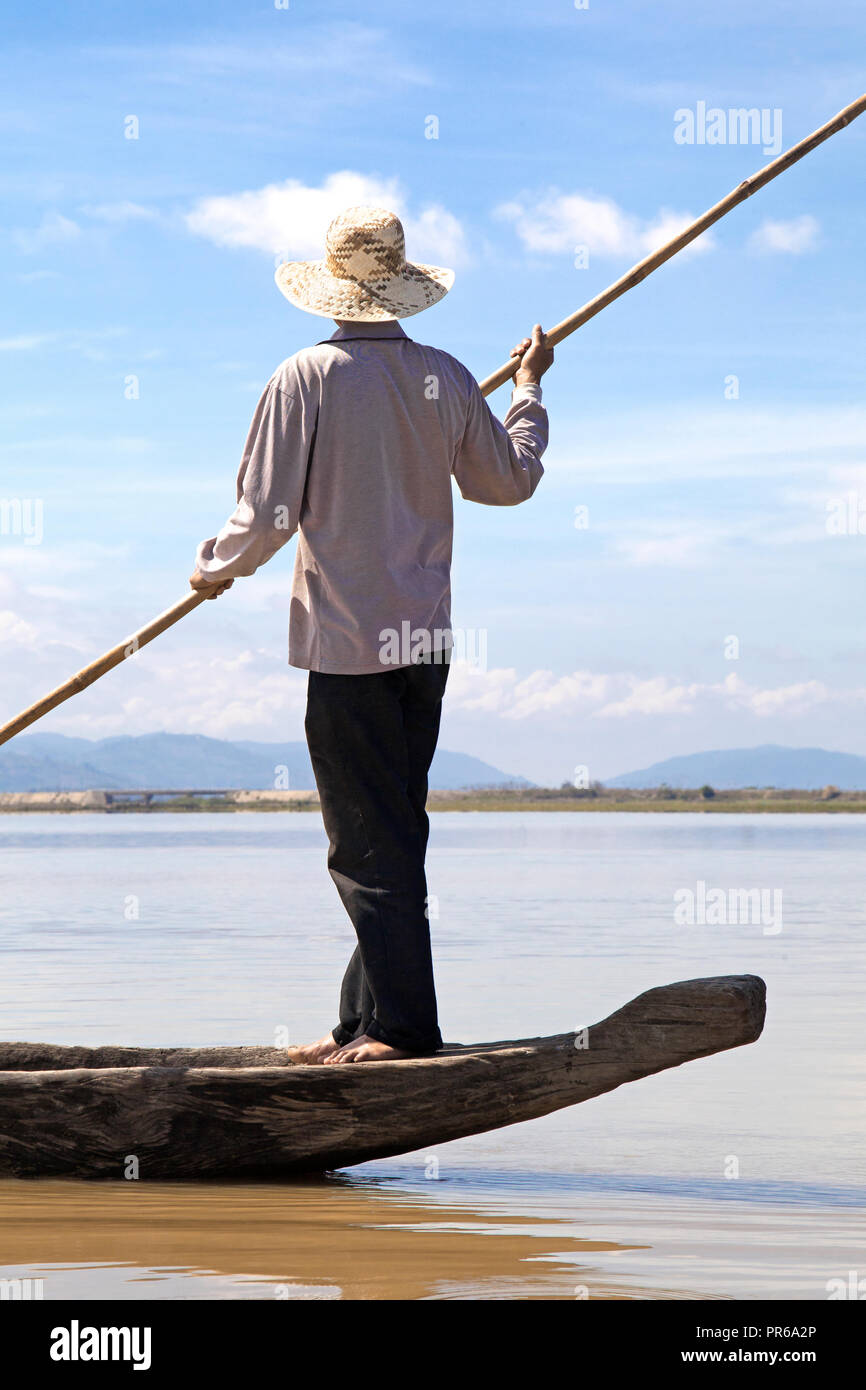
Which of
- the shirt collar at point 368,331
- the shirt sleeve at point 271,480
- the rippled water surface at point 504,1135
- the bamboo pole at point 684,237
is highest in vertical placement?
the bamboo pole at point 684,237

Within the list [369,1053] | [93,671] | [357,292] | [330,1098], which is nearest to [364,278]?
[357,292]

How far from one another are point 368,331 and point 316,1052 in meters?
2.01

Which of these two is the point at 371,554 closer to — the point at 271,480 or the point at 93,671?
the point at 271,480

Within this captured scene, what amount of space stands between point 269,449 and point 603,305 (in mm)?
1556

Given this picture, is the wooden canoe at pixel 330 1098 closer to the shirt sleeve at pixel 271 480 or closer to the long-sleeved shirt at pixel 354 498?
the long-sleeved shirt at pixel 354 498

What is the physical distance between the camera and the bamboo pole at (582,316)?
15.0 feet

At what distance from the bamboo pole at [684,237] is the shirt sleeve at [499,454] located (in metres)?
0.28

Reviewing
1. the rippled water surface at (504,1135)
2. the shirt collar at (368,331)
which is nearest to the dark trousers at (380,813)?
the rippled water surface at (504,1135)

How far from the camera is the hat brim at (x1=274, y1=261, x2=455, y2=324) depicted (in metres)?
4.14

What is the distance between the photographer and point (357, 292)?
4.17 meters

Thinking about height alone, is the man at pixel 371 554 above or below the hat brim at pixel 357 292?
below

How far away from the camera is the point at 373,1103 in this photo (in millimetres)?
4082

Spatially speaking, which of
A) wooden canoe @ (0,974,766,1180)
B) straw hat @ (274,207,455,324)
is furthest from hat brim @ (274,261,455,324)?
wooden canoe @ (0,974,766,1180)
